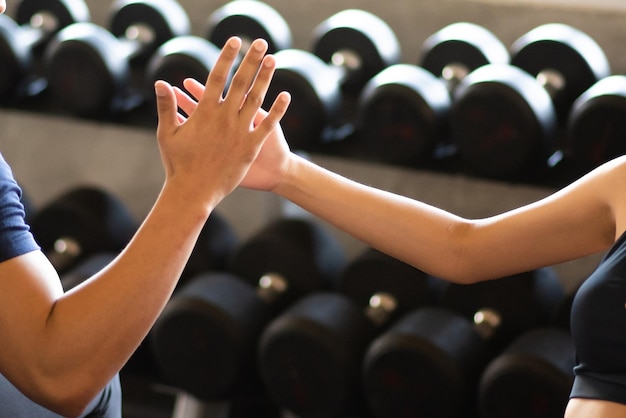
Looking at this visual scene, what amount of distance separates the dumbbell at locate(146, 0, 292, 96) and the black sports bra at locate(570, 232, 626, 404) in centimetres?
145

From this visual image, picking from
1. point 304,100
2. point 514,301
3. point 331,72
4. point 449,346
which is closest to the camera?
point 449,346

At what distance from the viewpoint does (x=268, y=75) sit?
1087 mm

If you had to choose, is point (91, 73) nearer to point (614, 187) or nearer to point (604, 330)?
point (614, 187)

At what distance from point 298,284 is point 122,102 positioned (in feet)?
2.37

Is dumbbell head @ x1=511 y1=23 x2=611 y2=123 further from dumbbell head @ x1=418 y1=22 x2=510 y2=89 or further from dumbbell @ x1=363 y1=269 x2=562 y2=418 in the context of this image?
dumbbell @ x1=363 y1=269 x2=562 y2=418

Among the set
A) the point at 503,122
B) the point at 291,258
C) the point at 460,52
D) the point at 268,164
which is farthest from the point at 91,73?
the point at 268,164

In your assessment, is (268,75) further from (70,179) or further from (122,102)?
(70,179)

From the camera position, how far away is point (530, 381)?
2.03 m

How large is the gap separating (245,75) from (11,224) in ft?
1.03

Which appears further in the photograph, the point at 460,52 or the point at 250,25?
the point at 250,25

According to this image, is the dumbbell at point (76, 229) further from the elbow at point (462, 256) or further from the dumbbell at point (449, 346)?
the elbow at point (462, 256)

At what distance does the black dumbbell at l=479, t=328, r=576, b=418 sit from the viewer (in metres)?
2.02

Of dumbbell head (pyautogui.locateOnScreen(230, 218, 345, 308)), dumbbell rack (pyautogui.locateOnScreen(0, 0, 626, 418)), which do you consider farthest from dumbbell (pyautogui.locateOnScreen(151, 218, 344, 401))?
dumbbell rack (pyautogui.locateOnScreen(0, 0, 626, 418))

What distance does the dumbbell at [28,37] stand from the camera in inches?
106
